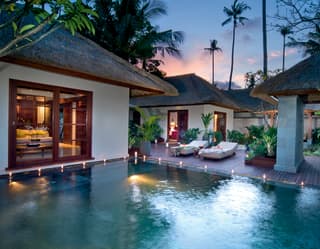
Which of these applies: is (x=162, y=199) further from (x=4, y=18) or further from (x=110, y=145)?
(x=4, y=18)

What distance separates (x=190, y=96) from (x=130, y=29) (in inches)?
234

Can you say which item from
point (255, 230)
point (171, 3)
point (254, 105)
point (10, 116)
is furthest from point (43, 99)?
point (254, 105)

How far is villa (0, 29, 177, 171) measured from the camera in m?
6.42

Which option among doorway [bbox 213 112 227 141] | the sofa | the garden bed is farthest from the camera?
doorway [bbox 213 112 227 141]

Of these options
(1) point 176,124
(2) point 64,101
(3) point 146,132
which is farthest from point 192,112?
(2) point 64,101

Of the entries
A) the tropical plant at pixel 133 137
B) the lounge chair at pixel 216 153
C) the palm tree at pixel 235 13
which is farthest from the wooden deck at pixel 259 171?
the palm tree at pixel 235 13

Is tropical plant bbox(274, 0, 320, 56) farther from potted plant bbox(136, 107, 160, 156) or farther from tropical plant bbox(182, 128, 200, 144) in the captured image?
tropical plant bbox(182, 128, 200, 144)

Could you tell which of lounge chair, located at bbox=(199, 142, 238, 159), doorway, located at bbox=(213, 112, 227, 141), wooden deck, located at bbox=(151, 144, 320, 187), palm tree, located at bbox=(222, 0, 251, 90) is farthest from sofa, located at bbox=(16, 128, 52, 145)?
palm tree, located at bbox=(222, 0, 251, 90)

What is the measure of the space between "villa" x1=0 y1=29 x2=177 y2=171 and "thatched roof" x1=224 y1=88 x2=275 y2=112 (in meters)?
11.3

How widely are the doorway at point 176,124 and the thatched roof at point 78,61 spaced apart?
662 cm

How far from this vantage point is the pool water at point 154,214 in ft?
10.5

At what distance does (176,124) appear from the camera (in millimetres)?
17406

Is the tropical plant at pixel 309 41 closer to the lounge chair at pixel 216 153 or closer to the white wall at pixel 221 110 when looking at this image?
the lounge chair at pixel 216 153

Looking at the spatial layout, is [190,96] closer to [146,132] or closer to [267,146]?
[146,132]
